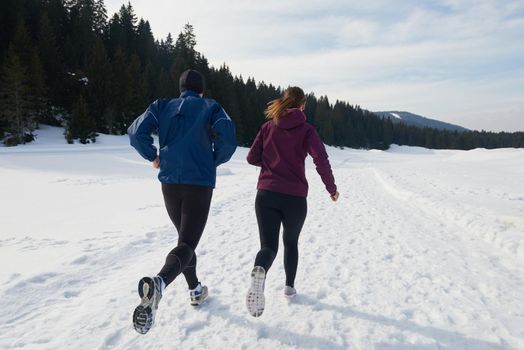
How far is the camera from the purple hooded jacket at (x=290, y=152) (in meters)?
Answer: 3.48

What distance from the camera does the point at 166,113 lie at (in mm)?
3219

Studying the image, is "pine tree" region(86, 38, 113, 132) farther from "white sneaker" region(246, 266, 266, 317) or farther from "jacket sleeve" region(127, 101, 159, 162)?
"white sneaker" region(246, 266, 266, 317)

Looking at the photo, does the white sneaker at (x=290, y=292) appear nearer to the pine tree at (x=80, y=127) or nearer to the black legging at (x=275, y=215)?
the black legging at (x=275, y=215)

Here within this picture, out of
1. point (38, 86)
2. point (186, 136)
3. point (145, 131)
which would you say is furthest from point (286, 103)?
point (38, 86)

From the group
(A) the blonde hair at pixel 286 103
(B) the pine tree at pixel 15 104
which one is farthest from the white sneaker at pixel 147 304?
(B) the pine tree at pixel 15 104

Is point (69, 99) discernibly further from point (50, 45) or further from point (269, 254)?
point (269, 254)

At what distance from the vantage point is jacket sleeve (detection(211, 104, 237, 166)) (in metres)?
3.20

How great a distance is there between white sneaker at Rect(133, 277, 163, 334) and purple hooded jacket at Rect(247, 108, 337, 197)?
146 centimetres

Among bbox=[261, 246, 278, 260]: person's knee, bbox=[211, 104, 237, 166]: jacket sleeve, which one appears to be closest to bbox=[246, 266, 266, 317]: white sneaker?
bbox=[261, 246, 278, 260]: person's knee

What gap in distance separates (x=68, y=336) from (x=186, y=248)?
1.26 m

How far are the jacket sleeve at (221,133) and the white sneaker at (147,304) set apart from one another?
4.17 feet

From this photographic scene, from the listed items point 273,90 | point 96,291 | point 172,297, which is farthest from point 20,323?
point 273,90

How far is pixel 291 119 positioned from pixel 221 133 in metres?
0.74

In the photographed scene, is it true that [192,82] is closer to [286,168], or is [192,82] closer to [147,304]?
[286,168]
